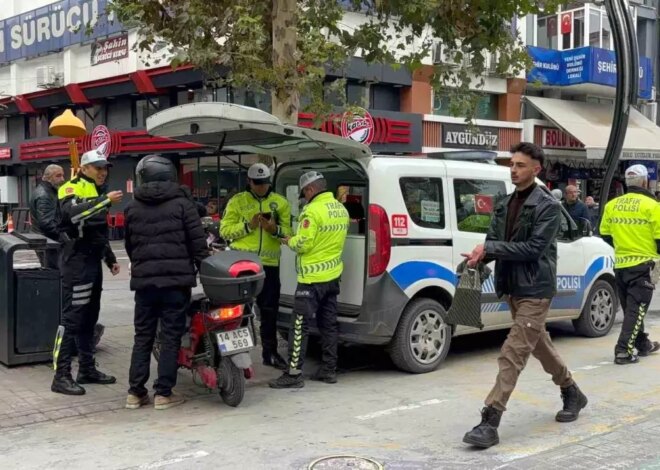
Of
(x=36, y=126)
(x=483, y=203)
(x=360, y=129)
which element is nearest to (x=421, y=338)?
(x=483, y=203)

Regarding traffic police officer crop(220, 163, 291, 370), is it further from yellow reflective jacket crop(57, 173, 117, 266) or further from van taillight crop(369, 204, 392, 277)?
yellow reflective jacket crop(57, 173, 117, 266)

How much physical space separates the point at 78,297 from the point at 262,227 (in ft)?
5.48

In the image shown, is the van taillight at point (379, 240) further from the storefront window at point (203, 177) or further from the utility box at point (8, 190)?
the utility box at point (8, 190)

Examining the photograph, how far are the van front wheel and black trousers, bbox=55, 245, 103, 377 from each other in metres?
2.61

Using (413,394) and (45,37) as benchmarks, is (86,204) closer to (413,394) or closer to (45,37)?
(413,394)

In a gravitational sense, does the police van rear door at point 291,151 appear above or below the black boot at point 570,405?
above

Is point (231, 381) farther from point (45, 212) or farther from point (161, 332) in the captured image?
point (45, 212)

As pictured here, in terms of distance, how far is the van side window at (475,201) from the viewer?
22.7ft

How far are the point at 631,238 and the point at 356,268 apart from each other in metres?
2.73

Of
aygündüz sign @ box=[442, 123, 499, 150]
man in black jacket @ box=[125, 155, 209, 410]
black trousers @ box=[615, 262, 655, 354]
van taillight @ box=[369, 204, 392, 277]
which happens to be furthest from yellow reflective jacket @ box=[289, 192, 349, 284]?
aygündüz sign @ box=[442, 123, 499, 150]

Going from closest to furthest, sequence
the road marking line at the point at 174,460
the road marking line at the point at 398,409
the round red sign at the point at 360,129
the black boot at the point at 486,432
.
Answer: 1. the road marking line at the point at 174,460
2. the black boot at the point at 486,432
3. the road marking line at the point at 398,409
4. the round red sign at the point at 360,129

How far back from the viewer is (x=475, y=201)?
23.2ft

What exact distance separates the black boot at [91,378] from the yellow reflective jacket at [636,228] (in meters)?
4.90

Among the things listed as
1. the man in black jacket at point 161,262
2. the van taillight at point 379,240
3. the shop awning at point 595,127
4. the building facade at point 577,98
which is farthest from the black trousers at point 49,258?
the shop awning at point 595,127
